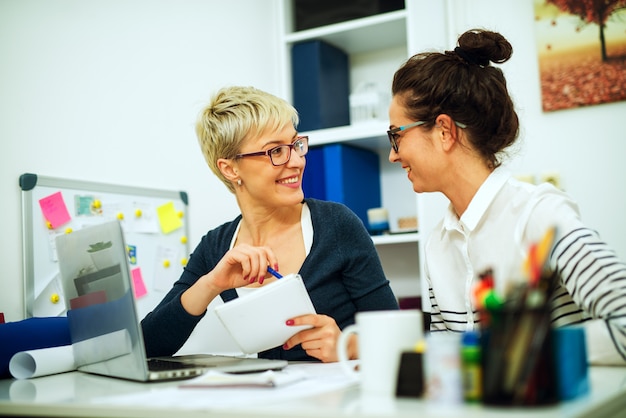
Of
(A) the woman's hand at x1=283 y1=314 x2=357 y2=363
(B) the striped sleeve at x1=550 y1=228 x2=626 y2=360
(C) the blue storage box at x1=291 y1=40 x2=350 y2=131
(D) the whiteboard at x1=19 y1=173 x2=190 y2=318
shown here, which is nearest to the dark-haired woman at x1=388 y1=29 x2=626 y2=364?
(B) the striped sleeve at x1=550 y1=228 x2=626 y2=360

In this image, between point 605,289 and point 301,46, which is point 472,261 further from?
point 301,46

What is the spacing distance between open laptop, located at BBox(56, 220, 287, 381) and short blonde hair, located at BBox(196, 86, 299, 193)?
20.8 inches

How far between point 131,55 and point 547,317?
1.86 meters

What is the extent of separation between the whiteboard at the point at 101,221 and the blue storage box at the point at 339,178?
531 mm

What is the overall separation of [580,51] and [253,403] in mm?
1987

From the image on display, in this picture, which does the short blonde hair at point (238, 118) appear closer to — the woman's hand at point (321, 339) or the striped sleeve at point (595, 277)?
the woman's hand at point (321, 339)

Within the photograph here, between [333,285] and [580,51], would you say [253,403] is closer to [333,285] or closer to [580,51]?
[333,285]

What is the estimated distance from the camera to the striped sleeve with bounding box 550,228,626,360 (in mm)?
998

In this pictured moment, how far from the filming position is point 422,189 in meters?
1.51

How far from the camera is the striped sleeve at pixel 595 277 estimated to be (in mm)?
998

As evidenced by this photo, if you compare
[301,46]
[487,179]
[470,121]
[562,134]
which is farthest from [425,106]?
[301,46]

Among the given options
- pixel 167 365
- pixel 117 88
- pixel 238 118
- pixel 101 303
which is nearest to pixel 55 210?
pixel 117 88

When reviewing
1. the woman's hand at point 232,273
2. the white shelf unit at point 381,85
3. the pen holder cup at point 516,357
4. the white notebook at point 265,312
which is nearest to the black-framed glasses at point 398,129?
the woman's hand at point 232,273

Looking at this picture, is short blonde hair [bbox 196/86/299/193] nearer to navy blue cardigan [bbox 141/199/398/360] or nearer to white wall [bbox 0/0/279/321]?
navy blue cardigan [bbox 141/199/398/360]
